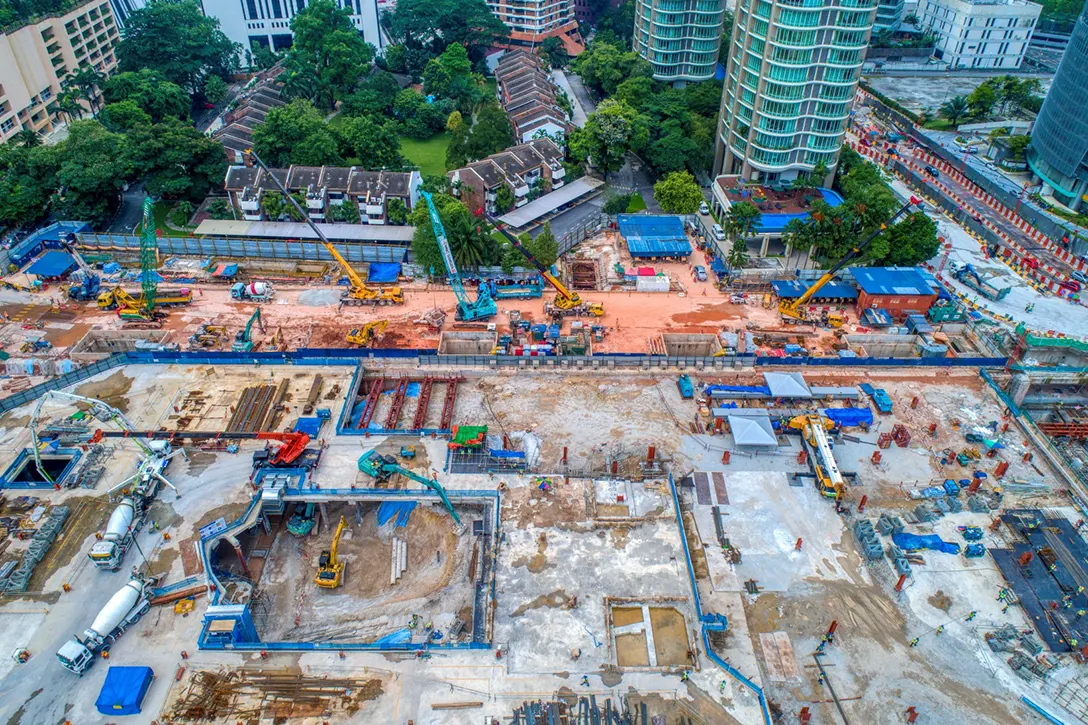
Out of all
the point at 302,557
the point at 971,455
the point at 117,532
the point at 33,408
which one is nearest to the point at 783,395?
the point at 971,455

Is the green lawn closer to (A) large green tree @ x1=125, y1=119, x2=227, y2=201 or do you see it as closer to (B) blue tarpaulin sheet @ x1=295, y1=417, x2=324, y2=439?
(A) large green tree @ x1=125, y1=119, x2=227, y2=201

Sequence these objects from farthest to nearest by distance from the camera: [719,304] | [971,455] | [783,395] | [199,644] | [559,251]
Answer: [559,251]
[719,304]
[783,395]
[971,455]
[199,644]

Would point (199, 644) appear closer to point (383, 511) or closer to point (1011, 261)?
point (383, 511)

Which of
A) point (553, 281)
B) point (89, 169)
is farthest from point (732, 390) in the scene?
point (89, 169)

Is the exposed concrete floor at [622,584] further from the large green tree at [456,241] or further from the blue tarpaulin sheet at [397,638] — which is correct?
the large green tree at [456,241]

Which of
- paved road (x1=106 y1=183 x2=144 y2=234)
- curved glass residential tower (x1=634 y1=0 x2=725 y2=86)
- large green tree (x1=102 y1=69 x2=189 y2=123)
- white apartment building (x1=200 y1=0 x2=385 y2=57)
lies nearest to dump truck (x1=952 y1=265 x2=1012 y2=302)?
curved glass residential tower (x1=634 y1=0 x2=725 y2=86)
